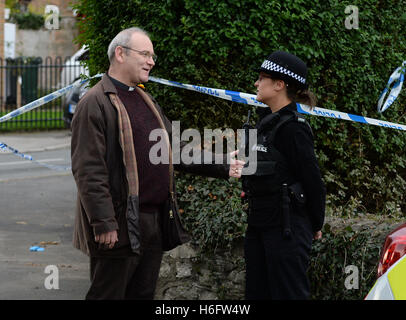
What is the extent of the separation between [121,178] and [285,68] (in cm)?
114

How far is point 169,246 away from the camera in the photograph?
4641 mm

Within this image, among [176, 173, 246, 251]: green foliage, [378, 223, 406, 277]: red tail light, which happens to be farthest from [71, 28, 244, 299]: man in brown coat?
[176, 173, 246, 251]: green foliage

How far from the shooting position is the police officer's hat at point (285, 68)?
442cm

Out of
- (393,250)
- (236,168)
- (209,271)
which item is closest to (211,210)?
(209,271)

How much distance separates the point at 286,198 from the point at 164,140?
832mm

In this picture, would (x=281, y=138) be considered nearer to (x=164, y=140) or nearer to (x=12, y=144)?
(x=164, y=140)

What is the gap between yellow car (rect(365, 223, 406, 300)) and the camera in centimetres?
340

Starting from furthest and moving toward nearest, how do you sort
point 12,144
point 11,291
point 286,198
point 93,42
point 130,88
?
point 12,144
point 93,42
point 11,291
point 130,88
point 286,198

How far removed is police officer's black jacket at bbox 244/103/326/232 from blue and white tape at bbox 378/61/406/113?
2947 millimetres

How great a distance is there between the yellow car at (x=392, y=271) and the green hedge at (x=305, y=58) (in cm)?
272

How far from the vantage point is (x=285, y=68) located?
4.42 metres

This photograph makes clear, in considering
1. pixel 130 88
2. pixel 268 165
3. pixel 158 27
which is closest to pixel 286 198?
pixel 268 165

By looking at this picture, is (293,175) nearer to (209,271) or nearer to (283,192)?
(283,192)

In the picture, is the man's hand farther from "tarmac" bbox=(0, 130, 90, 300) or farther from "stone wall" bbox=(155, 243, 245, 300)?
"tarmac" bbox=(0, 130, 90, 300)
